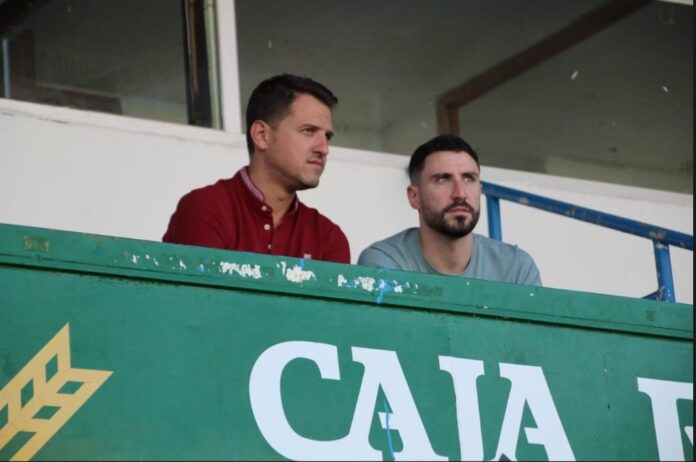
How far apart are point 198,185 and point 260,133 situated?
3.73 ft

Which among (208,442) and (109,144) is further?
(109,144)

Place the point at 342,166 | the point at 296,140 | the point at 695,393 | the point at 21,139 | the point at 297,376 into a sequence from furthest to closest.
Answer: the point at 342,166, the point at 21,139, the point at 296,140, the point at 695,393, the point at 297,376

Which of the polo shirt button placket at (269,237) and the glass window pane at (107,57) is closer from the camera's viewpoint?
the polo shirt button placket at (269,237)

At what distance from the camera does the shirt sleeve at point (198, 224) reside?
215 inches

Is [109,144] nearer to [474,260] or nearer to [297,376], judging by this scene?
[474,260]

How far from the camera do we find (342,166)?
752 centimetres

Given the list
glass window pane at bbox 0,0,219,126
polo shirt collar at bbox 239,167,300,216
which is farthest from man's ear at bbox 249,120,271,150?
glass window pane at bbox 0,0,219,126

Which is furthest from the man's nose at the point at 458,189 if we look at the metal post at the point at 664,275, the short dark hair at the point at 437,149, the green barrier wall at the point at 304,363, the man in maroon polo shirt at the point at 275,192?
the metal post at the point at 664,275

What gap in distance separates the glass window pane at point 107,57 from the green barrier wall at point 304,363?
2.37 metres

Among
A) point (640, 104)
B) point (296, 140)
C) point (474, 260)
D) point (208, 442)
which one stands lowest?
point (208, 442)

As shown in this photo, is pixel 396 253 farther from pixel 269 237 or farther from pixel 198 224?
pixel 198 224

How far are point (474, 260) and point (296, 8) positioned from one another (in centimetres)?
201

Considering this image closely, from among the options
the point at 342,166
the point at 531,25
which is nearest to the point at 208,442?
the point at 342,166

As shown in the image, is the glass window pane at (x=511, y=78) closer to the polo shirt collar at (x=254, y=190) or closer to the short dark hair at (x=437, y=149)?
the short dark hair at (x=437, y=149)
